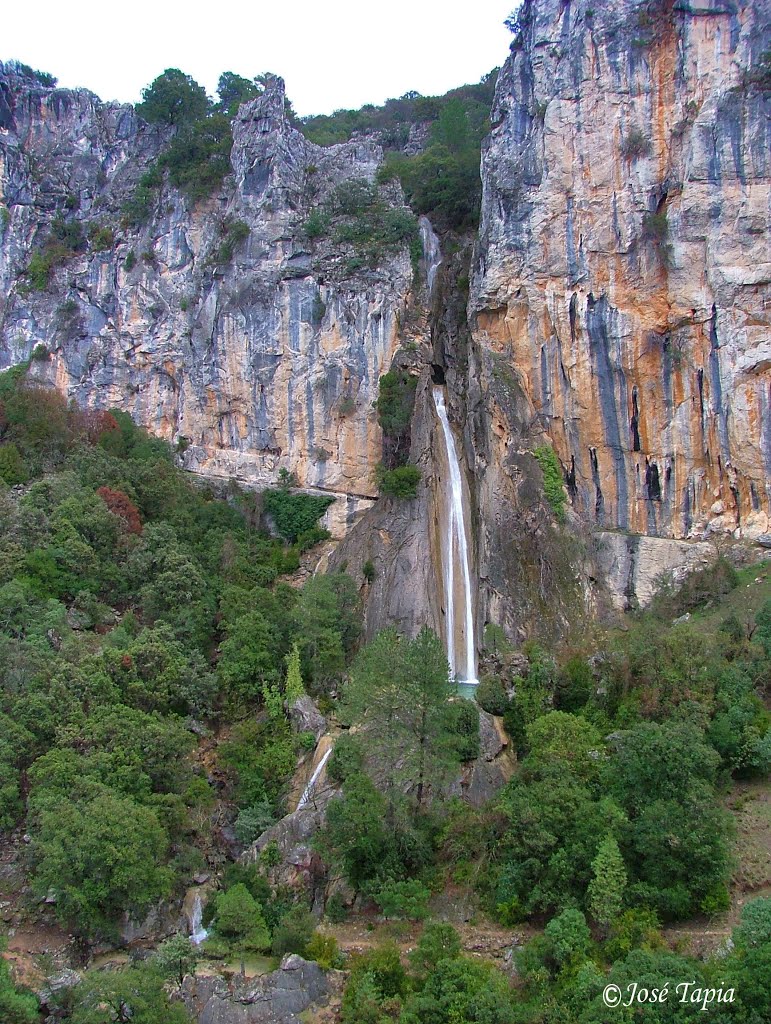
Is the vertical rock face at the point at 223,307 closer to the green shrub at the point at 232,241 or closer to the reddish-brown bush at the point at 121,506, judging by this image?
the green shrub at the point at 232,241

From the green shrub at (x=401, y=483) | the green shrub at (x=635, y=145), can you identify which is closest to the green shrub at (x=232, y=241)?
the green shrub at (x=401, y=483)

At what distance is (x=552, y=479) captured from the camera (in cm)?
2667

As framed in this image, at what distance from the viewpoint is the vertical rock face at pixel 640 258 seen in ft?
79.6

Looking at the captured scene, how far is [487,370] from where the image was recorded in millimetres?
27922

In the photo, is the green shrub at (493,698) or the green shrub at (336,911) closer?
the green shrub at (336,911)

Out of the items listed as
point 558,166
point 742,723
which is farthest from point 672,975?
point 558,166

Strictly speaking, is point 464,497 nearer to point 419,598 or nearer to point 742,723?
point 419,598

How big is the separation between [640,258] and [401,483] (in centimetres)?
912

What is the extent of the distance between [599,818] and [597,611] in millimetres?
9787

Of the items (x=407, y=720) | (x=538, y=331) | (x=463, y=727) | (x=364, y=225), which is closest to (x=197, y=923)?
(x=407, y=720)

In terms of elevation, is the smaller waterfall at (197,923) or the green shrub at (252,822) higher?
the green shrub at (252,822)

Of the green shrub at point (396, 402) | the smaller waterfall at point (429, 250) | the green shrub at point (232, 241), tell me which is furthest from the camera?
the green shrub at point (232, 241)

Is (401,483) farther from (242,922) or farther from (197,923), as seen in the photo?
(242,922)

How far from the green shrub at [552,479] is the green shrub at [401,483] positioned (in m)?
3.67
